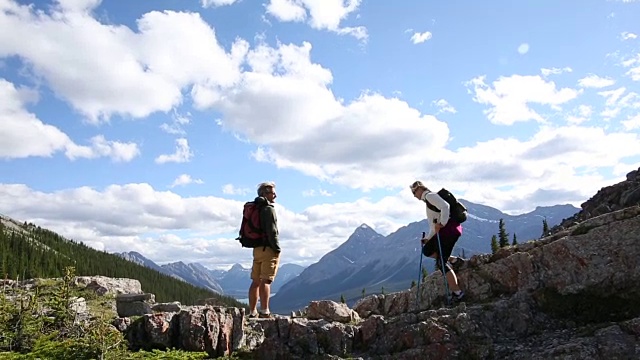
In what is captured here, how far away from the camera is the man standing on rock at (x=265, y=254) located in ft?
46.5

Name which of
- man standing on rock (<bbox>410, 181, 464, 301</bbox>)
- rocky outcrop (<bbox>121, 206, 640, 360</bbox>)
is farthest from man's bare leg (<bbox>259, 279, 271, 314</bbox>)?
man standing on rock (<bbox>410, 181, 464, 301</bbox>)

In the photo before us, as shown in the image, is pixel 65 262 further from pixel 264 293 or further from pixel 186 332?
pixel 186 332

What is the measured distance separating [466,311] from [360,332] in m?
3.16

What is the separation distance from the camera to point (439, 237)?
15.2 meters

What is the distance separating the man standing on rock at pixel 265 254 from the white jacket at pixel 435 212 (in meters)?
4.92

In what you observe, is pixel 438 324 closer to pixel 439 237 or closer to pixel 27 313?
pixel 439 237

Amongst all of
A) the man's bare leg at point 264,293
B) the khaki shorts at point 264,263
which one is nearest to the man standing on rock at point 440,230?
the khaki shorts at point 264,263

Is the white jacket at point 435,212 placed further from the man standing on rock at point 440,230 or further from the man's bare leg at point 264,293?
the man's bare leg at point 264,293

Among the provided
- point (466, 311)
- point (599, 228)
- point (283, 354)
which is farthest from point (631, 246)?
point (283, 354)

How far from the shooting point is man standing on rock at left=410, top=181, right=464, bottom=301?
14608 mm

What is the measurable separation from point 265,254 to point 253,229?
0.87 metres

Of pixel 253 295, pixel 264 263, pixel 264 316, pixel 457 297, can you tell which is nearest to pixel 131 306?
pixel 253 295

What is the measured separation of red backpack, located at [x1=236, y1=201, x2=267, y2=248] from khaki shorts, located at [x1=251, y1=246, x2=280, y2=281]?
0.27m

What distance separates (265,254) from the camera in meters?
14.5
